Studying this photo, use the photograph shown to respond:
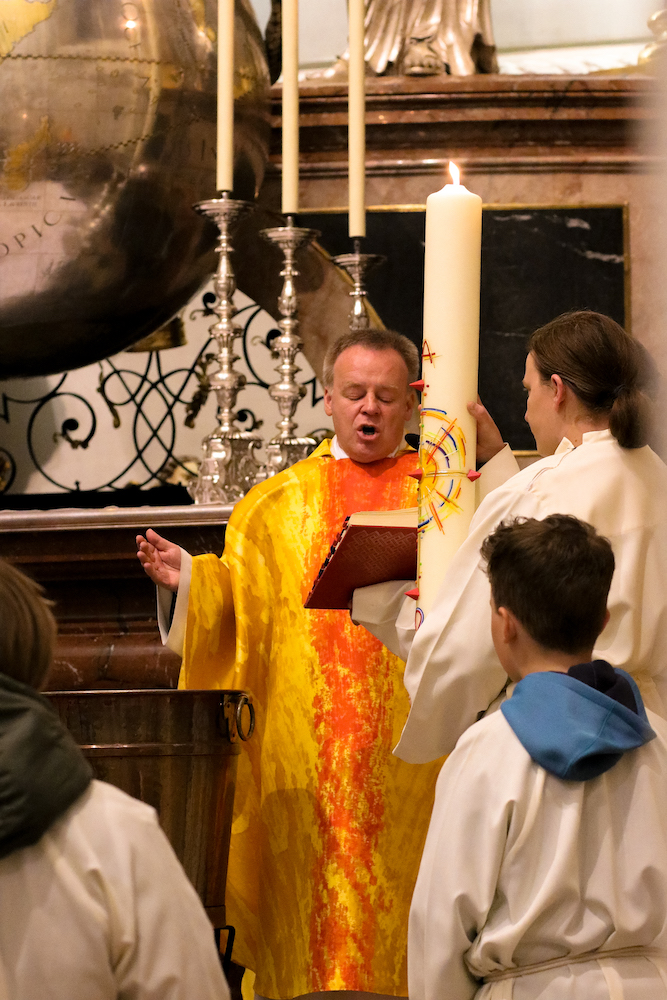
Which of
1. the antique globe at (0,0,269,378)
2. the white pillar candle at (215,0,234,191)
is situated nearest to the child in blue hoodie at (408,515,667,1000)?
the white pillar candle at (215,0,234,191)

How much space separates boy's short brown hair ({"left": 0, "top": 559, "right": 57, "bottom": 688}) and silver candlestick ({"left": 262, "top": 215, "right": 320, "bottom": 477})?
2.17m

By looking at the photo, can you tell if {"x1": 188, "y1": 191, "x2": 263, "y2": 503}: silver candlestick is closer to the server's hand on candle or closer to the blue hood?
the server's hand on candle

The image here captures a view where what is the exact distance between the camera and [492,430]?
8.29ft

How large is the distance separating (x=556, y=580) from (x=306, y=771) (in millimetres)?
1524

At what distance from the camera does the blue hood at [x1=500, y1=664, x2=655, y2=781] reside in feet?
6.04

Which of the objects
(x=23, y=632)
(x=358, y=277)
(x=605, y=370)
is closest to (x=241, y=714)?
(x=605, y=370)

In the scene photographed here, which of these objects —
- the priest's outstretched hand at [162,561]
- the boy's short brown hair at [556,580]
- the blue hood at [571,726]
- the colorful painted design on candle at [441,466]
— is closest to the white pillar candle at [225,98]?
the priest's outstretched hand at [162,561]

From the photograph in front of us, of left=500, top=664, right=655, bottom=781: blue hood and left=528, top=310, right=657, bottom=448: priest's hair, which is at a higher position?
left=528, top=310, right=657, bottom=448: priest's hair

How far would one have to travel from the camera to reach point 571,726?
6.03 ft

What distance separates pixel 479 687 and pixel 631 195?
8.39 ft

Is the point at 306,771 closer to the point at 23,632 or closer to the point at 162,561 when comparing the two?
the point at 162,561

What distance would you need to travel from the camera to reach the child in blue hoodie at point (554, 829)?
184cm

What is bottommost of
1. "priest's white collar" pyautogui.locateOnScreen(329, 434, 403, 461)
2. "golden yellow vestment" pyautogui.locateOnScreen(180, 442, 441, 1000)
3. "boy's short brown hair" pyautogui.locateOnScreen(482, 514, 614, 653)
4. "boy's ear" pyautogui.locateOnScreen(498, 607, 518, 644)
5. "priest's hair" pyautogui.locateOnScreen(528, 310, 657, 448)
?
"golden yellow vestment" pyautogui.locateOnScreen(180, 442, 441, 1000)

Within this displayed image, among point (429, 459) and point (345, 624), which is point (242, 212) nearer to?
point (345, 624)
